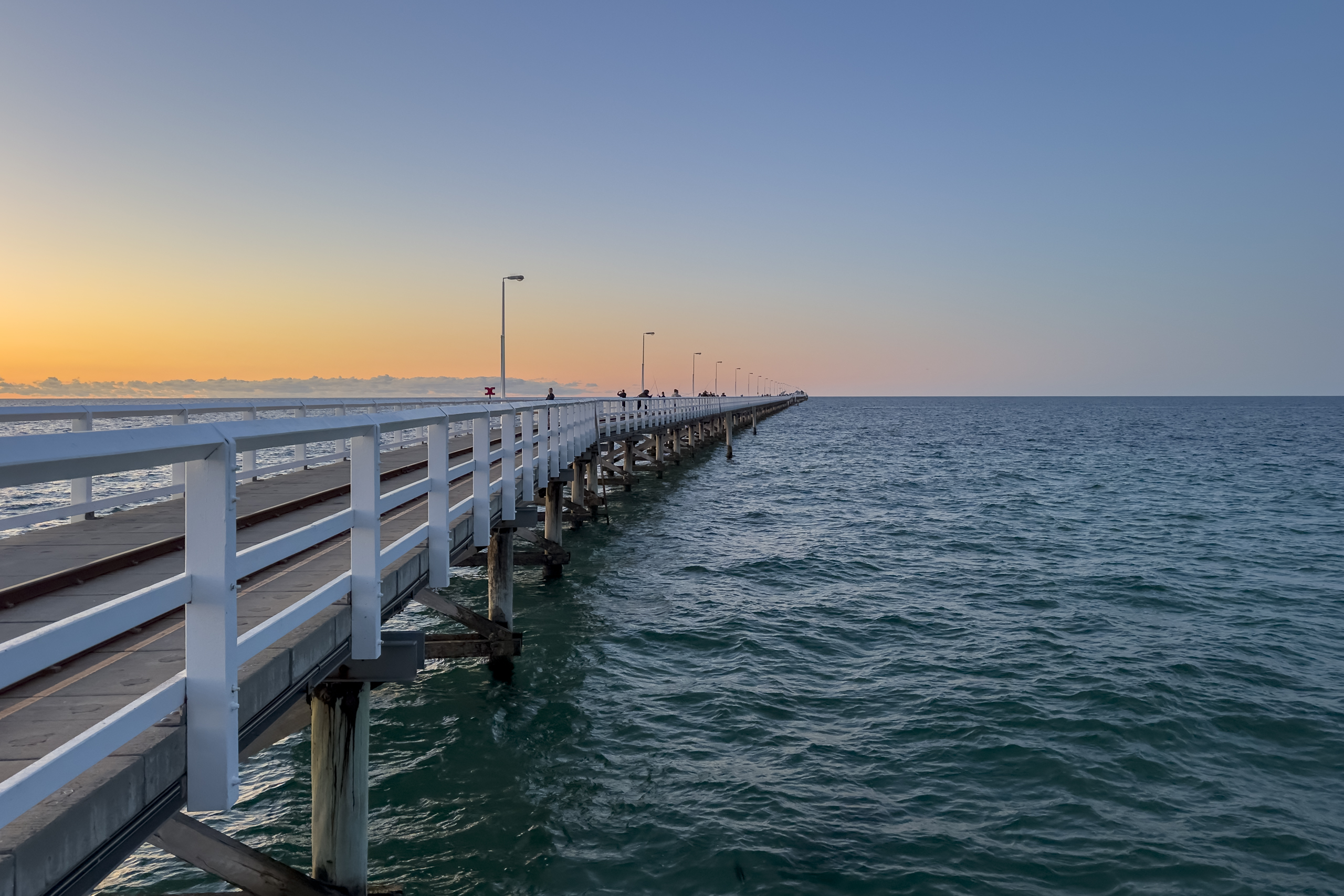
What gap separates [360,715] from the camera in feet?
17.3

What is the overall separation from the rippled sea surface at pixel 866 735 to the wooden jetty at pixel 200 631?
1.86 m

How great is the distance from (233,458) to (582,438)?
16.2m

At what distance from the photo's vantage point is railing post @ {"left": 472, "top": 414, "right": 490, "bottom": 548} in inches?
307

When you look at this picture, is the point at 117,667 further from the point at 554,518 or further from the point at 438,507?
the point at 554,518

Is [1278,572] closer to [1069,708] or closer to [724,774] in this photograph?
[1069,708]

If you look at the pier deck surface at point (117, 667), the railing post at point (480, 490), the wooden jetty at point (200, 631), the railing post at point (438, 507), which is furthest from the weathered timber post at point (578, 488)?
the railing post at point (438, 507)

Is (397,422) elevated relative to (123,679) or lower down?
elevated

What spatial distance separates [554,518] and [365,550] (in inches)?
474

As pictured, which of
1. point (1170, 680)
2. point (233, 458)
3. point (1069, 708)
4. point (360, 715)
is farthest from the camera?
point (1170, 680)

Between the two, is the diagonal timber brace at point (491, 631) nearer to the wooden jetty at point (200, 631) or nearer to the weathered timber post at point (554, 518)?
the wooden jetty at point (200, 631)

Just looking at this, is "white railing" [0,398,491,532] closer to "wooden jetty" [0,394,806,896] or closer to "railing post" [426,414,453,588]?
"wooden jetty" [0,394,806,896]

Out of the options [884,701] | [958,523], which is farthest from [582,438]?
[958,523]

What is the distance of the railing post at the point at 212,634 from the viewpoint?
273 centimetres

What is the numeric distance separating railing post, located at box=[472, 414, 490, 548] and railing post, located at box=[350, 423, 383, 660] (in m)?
3.06
